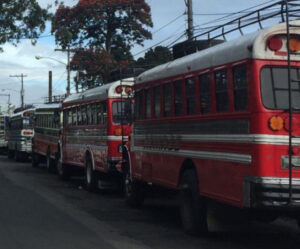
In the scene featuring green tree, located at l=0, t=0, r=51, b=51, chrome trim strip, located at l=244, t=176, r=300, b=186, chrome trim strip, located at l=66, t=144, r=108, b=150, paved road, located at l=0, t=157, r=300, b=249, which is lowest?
paved road, located at l=0, t=157, r=300, b=249

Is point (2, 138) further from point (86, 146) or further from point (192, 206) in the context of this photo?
point (192, 206)

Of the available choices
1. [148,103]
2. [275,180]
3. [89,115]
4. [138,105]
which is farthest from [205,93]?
[89,115]

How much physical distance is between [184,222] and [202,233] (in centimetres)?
47

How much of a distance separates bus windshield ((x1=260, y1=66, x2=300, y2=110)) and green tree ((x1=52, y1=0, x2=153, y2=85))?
1351 inches

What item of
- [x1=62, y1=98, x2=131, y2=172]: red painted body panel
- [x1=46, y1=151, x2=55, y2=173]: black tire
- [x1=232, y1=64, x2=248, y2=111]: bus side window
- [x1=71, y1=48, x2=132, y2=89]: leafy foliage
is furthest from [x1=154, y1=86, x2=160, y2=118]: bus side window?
[x1=71, y1=48, x2=132, y2=89]: leafy foliage

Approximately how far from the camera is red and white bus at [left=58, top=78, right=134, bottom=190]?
46.1 ft

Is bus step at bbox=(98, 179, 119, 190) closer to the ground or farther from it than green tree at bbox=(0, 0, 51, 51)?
closer to the ground

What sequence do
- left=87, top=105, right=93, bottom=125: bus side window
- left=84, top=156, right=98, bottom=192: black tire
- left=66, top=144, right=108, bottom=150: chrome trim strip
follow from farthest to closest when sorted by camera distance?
left=87, top=105, right=93, bottom=125: bus side window < left=84, top=156, right=98, bottom=192: black tire < left=66, top=144, right=108, bottom=150: chrome trim strip

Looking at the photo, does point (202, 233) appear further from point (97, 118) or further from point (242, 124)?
point (97, 118)

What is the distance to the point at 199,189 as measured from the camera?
27.3ft

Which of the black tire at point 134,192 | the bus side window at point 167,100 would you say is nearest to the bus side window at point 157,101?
the bus side window at point 167,100

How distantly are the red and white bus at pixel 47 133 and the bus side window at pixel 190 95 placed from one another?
12.0m

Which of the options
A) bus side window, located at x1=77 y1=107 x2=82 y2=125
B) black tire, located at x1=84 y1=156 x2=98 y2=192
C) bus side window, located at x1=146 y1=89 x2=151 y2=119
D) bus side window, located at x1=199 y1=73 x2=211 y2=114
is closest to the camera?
bus side window, located at x1=199 y1=73 x2=211 y2=114

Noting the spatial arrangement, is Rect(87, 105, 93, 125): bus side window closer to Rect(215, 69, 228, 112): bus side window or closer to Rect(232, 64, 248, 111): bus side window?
Rect(215, 69, 228, 112): bus side window
